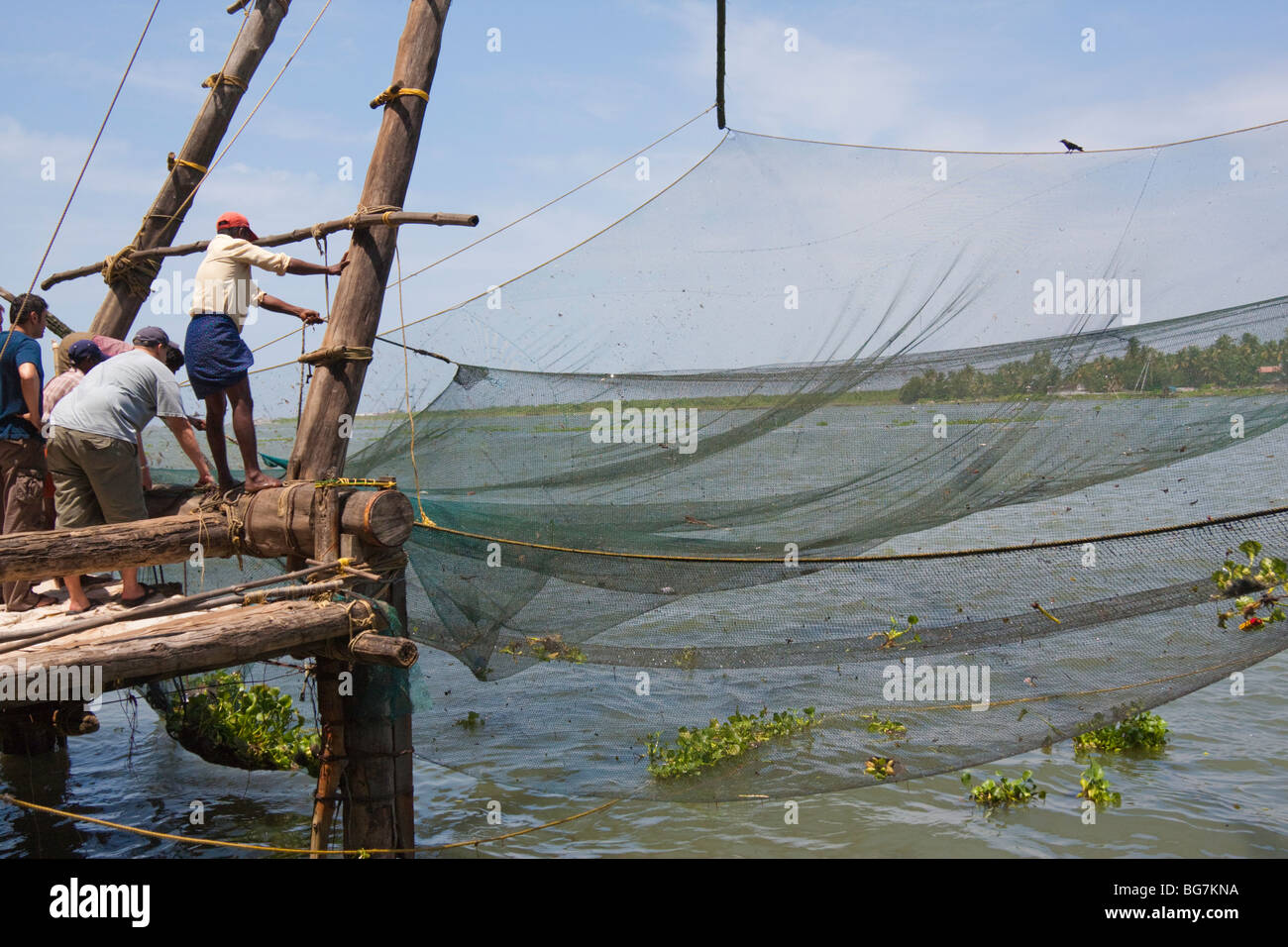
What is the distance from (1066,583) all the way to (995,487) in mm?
536

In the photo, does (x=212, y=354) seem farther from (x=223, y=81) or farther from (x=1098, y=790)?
(x=1098, y=790)

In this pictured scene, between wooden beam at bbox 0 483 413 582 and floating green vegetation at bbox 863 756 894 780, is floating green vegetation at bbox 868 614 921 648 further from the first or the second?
wooden beam at bbox 0 483 413 582

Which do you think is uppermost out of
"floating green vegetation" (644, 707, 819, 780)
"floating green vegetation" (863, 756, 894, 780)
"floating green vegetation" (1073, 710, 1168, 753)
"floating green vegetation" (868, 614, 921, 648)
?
"floating green vegetation" (868, 614, 921, 648)

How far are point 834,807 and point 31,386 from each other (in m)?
5.13

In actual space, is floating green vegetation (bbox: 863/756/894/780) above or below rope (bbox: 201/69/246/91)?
below

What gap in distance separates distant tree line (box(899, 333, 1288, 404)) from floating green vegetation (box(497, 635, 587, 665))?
205 centimetres

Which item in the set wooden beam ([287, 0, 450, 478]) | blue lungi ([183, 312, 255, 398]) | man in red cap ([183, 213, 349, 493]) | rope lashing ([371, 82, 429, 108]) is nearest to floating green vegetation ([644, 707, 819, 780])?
wooden beam ([287, 0, 450, 478])

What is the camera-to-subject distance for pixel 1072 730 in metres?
4.22

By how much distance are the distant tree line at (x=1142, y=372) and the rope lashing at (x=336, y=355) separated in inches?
104

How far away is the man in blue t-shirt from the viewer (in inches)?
205

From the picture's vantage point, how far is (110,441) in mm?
4762

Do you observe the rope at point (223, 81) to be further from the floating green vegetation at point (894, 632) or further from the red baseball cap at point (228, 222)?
the floating green vegetation at point (894, 632)
